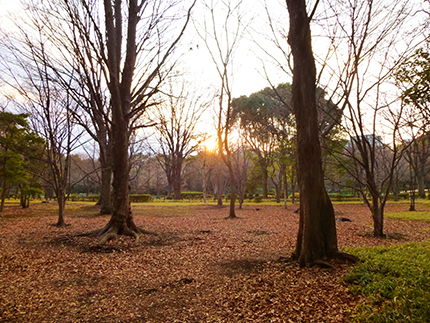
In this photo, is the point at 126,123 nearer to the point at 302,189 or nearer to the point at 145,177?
the point at 302,189

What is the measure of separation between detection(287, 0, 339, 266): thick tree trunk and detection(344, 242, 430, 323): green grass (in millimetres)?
640

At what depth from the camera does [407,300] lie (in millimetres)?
2844

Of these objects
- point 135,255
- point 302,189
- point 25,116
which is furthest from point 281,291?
point 25,116

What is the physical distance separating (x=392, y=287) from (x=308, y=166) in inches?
77.4

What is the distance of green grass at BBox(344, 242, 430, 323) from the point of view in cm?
268

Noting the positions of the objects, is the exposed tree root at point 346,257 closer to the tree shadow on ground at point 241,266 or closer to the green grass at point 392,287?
the green grass at point 392,287

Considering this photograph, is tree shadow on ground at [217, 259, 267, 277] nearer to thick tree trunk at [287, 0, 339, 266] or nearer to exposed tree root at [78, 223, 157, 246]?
thick tree trunk at [287, 0, 339, 266]

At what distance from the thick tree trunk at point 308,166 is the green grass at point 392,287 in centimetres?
64

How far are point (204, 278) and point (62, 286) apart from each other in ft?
6.97

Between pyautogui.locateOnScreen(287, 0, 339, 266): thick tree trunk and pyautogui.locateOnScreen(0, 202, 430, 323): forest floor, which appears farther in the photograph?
pyautogui.locateOnScreen(287, 0, 339, 266): thick tree trunk

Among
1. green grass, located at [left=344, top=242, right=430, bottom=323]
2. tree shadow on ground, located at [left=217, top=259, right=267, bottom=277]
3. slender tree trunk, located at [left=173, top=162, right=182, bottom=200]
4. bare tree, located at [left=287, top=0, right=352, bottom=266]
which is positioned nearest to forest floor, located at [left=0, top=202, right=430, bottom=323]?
tree shadow on ground, located at [left=217, top=259, right=267, bottom=277]

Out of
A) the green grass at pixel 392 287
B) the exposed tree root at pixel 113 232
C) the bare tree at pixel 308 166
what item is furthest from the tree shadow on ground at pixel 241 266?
the exposed tree root at pixel 113 232

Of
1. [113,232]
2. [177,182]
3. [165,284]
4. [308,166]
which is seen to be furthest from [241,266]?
[177,182]

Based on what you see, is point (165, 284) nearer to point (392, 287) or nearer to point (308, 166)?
point (308, 166)
